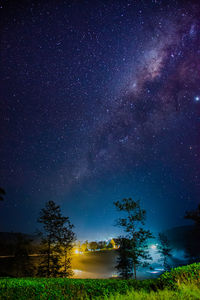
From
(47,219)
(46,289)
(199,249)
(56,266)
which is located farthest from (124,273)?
(199,249)

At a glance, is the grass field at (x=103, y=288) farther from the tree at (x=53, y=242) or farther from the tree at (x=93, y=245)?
the tree at (x=93, y=245)

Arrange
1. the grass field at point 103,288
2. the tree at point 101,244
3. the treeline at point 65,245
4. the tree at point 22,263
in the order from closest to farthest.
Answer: the grass field at point 103,288
the treeline at point 65,245
the tree at point 22,263
the tree at point 101,244

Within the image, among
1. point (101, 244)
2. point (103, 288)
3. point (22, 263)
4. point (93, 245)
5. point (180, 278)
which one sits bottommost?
point (93, 245)

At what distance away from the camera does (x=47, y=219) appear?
20.4m

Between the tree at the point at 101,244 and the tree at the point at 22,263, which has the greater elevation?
the tree at the point at 22,263

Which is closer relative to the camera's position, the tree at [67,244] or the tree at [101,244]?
the tree at [67,244]

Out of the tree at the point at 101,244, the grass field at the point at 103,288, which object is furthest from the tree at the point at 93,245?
the grass field at the point at 103,288

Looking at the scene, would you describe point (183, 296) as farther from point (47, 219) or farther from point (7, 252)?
point (7, 252)

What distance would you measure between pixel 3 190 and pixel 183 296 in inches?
1246

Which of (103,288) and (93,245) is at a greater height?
(103,288)

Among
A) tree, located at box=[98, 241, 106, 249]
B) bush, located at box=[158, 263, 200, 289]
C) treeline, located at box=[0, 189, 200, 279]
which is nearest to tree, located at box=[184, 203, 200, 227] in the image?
treeline, located at box=[0, 189, 200, 279]

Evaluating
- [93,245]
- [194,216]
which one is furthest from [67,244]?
[93,245]

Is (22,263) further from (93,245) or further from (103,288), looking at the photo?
(93,245)

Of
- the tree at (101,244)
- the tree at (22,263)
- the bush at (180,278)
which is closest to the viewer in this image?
the bush at (180,278)
